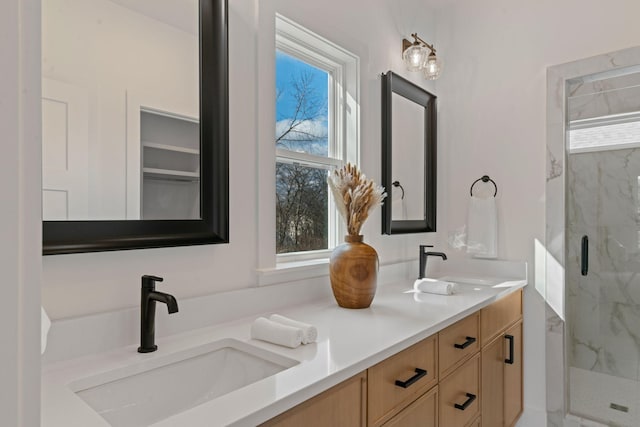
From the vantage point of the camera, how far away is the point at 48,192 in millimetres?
974

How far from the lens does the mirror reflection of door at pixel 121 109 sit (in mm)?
999

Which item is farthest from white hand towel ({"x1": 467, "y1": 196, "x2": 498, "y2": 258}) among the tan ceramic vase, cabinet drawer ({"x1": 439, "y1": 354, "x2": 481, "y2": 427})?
the tan ceramic vase

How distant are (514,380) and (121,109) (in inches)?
89.8

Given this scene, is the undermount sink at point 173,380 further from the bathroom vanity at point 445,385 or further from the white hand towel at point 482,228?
the white hand towel at point 482,228

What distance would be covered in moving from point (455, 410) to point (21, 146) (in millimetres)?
1608

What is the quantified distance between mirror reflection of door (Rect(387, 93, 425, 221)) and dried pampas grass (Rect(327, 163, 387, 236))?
1.95ft

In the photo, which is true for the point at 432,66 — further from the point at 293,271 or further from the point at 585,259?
the point at 585,259

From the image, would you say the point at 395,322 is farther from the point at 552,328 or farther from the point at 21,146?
the point at 552,328

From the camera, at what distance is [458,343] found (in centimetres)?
153

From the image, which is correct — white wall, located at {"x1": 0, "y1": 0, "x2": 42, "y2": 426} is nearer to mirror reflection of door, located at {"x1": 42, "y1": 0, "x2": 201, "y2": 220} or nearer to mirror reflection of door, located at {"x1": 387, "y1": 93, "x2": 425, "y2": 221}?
mirror reflection of door, located at {"x1": 42, "y1": 0, "x2": 201, "y2": 220}

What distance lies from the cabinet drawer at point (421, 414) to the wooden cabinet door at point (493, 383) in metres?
0.52

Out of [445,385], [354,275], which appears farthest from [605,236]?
[354,275]

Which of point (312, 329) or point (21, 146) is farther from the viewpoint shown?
point (312, 329)

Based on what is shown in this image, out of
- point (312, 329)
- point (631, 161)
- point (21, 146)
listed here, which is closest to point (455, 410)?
point (312, 329)
